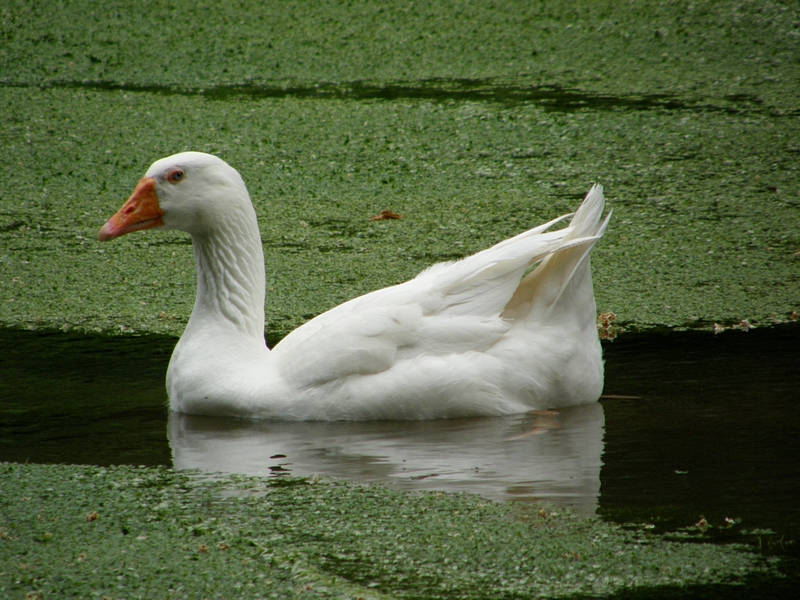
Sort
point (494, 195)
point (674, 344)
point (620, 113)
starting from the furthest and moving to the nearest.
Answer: point (620, 113)
point (494, 195)
point (674, 344)

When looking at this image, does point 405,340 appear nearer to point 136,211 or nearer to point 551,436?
point 551,436

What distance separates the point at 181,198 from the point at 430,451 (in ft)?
5.78

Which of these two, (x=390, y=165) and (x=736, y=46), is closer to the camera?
(x=390, y=165)

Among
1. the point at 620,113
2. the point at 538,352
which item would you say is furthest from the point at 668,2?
the point at 538,352

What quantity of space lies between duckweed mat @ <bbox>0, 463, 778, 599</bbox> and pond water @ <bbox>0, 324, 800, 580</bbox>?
0.67 feet

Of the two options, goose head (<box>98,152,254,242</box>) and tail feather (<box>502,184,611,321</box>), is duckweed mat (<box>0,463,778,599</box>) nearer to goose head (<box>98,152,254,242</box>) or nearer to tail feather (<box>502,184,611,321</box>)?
tail feather (<box>502,184,611,321</box>)

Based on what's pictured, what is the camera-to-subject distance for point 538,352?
15.5 ft

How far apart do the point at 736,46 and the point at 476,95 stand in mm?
2961

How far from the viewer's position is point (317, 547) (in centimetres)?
330

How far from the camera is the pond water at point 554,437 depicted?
3.73 metres

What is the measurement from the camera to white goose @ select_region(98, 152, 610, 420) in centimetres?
464

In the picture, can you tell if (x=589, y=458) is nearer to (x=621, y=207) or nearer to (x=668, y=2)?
(x=621, y=207)

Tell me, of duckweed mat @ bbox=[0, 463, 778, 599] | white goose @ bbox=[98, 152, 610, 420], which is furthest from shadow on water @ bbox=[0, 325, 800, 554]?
duckweed mat @ bbox=[0, 463, 778, 599]

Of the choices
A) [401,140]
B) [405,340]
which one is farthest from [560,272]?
[401,140]
